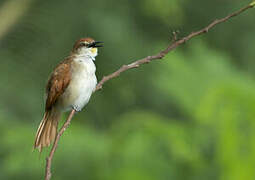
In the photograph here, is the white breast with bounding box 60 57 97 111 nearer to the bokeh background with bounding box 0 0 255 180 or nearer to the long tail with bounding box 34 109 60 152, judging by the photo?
the long tail with bounding box 34 109 60 152

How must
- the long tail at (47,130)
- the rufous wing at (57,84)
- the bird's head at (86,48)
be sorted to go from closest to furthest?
1. the long tail at (47,130)
2. the rufous wing at (57,84)
3. the bird's head at (86,48)

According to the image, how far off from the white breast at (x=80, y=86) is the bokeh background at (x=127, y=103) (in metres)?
0.28

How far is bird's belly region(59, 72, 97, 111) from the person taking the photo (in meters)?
5.82

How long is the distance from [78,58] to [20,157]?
1303 millimetres

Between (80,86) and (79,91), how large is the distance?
4 centimetres

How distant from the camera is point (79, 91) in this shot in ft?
19.2

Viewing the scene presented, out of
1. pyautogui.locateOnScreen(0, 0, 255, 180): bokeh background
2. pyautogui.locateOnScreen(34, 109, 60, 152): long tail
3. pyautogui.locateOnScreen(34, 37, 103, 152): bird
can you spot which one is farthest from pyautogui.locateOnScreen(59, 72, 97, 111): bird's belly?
pyautogui.locateOnScreen(0, 0, 255, 180): bokeh background

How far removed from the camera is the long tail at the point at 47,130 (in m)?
5.20

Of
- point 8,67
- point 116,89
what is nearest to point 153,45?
point 116,89

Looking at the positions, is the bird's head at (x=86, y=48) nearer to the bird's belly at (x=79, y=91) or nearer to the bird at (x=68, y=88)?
the bird at (x=68, y=88)

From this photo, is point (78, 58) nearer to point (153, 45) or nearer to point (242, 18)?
point (153, 45)

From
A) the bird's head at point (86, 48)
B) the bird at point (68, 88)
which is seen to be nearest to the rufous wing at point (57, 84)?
the bird at point (68, 88)

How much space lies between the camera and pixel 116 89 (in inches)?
343

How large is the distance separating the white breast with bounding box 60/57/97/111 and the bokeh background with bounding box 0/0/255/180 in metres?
0.28
